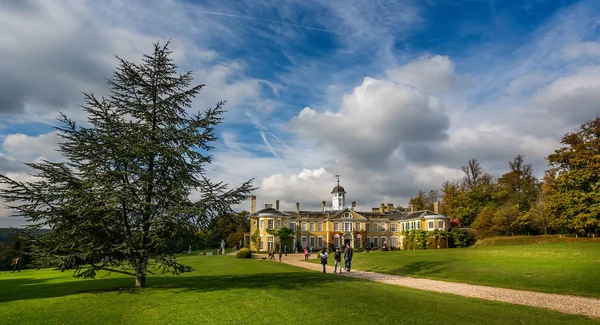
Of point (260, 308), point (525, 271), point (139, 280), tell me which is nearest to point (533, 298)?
point (525, 271)

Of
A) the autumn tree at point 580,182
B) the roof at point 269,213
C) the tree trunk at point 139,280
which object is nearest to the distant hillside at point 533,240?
the autumn tree at point 580,182

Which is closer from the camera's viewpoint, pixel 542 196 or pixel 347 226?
pixel 542 196

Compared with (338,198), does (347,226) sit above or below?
below

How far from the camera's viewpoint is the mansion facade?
179ft

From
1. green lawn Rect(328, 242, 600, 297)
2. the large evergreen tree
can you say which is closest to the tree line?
green lawn Rect(328, 242, 600, 297)

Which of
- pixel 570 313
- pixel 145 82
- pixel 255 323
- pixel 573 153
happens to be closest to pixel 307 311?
pixel 255 323

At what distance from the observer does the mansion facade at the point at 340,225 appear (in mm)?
54625

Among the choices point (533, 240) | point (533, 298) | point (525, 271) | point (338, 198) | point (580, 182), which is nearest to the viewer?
point (533, 298)

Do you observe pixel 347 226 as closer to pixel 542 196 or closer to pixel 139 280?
pixel 542 196

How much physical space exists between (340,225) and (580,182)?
110 ft

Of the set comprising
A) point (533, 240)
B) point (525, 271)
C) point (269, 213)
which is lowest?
point (525, 271)

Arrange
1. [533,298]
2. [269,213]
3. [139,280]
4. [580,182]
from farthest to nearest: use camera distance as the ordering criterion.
A: [269,213]
[580,182]
[139,280]
[533,298]

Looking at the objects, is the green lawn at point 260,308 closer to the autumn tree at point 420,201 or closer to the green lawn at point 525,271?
the green lawn at point 525,271

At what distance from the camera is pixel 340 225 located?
195ft
